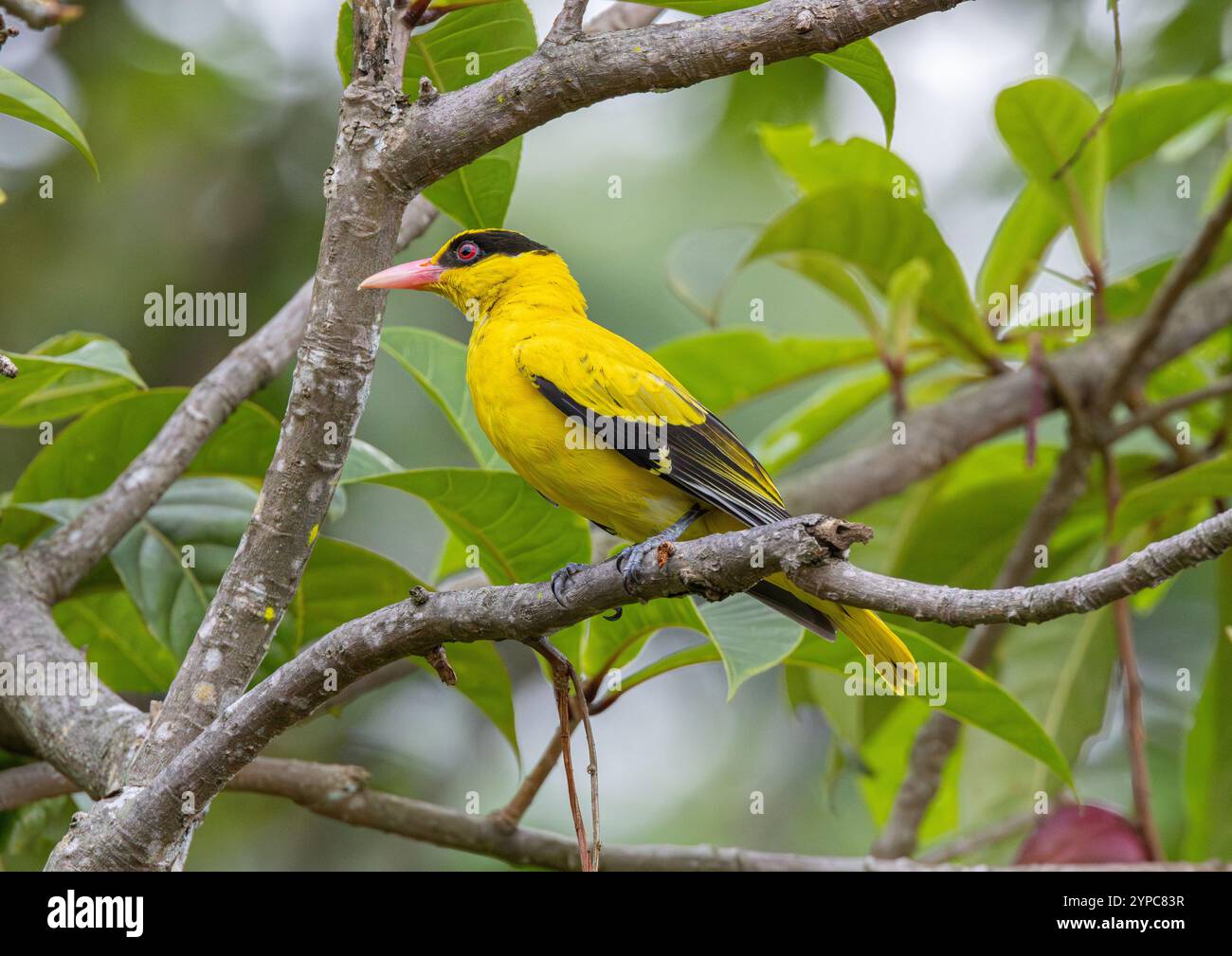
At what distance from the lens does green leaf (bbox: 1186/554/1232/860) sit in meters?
3.22

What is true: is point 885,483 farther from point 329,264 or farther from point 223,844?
point 223,844

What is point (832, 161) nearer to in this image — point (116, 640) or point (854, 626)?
point (854, 626)

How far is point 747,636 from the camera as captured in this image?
216 centimetres

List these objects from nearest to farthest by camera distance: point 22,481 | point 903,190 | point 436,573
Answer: point 22,481 < point 436,573 < point 903,190

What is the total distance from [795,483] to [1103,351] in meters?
0.99

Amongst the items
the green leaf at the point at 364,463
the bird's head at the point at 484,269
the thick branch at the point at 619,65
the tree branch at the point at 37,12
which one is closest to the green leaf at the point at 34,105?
the tree branch at the point at 37,12

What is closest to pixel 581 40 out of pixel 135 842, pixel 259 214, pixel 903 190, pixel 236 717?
pixel 236 717

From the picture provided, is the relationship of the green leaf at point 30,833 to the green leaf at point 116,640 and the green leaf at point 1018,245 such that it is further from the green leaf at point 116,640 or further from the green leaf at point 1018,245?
the green leaf at point 1018,245

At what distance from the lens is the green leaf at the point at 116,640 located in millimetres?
2877

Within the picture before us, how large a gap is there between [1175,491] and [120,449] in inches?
90.6

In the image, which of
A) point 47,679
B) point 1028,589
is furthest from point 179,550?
point 1028,589

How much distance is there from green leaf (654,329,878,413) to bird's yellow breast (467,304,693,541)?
0.94 meters

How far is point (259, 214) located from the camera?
5191 millimetres
